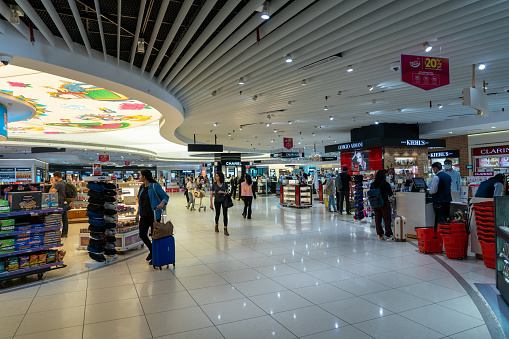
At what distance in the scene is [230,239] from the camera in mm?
7395

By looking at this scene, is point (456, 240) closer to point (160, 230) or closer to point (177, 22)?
point (160, 230)

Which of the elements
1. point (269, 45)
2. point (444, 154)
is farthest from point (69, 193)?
point (444, 154)

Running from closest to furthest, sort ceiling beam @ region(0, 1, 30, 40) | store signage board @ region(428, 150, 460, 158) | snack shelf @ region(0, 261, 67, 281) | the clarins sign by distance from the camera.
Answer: ceiling beam @ region(0, 1, 30, 40) → snack shelf @ region(0, 261, 67, 281) → the clarins sign → store signage board @ region(428, 150, 460, 158)

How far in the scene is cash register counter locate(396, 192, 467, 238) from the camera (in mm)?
6922

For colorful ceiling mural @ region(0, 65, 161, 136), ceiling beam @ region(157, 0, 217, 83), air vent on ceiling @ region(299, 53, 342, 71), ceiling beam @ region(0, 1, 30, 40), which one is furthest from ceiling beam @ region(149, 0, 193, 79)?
colorful ceiling mural @ region(0, 65, 161, 136)

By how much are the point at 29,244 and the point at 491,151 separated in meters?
17.5

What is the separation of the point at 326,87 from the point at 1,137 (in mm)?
8288

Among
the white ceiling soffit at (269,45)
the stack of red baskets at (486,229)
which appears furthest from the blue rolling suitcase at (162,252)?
the stack of red baskets at (486,229)

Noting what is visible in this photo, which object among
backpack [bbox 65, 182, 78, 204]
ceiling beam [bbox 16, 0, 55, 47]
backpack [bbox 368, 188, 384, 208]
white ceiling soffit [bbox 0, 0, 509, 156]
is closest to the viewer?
ceiling beam [bbox 16, 0, 55, 47]

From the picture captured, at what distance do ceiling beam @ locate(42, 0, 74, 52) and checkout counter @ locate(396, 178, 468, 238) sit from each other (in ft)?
22.4

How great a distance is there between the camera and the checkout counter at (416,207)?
6.92 m

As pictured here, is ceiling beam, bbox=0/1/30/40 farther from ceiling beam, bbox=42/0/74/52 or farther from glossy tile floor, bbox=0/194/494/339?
glossy tile floor, bbox=0/194/494/339

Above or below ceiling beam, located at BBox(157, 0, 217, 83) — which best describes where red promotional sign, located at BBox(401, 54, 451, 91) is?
below

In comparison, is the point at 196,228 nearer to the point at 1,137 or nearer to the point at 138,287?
the point at 138,287
